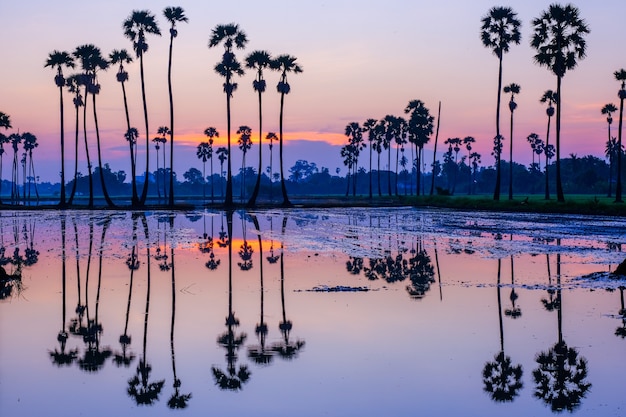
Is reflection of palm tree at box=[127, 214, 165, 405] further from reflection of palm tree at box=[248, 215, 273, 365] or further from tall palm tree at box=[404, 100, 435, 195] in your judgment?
tall palm tree at box=[404, 100, 435, 195]

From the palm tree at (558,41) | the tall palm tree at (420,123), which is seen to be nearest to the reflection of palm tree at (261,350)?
Result: the palm tree at (558,41)

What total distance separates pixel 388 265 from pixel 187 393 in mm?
14121

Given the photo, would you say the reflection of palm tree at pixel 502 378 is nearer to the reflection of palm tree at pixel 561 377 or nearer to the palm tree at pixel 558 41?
the reflection of palm tree at pixel 561 377

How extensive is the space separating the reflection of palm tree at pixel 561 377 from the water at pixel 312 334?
3 centimetres

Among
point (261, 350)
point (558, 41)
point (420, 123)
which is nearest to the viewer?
point (261, 350)

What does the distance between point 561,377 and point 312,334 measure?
13.7ft

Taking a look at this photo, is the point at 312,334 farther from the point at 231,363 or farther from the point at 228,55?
the point at 228,55

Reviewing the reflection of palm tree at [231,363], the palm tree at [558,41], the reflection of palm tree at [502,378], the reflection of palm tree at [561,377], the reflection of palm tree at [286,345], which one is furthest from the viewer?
Answer: the palm tree at [558,41]

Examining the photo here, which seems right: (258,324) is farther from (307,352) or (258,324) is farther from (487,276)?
(487,276)

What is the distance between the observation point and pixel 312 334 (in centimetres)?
1231

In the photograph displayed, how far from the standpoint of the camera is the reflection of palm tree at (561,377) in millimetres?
8641

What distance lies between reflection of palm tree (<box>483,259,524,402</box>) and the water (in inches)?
1.5

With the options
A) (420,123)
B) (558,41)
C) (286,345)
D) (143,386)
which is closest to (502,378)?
(286,345)

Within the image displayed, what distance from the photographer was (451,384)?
9.30 m
